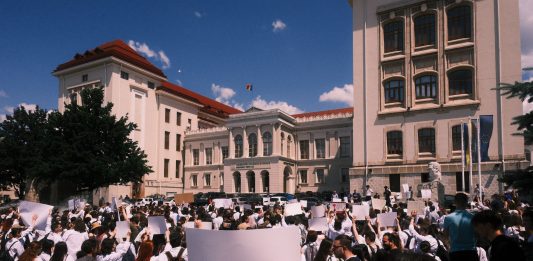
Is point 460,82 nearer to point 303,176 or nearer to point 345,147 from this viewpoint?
point 345,147

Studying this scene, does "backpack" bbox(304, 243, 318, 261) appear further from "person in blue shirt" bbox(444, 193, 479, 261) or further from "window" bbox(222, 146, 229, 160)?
"window" bbox(222, 146, 229, 160)

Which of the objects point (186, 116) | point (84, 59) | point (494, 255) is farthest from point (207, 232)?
point (186, 116)

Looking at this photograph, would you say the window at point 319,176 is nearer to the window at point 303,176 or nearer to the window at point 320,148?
the window at point 303,176

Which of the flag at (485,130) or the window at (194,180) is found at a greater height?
the flag at (485,130)

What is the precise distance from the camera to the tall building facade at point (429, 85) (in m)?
38.3

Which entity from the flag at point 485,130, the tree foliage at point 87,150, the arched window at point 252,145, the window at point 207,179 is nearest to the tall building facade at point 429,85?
the flag at point 485,130

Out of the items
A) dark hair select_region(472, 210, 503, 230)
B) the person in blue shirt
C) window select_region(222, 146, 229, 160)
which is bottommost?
the person in blue shirt

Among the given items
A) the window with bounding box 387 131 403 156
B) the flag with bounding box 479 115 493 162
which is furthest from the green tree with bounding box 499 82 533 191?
the window with bounding box 387 131 403 156

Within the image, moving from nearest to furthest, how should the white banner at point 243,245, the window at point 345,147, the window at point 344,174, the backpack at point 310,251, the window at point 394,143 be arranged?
the white banner at point 243,245
the backpack at point 310,251
the window at point 394,143
the window at point 344,174
the window at point 345,147

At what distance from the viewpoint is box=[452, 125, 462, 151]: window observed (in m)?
39.7

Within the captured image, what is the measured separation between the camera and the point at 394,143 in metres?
42.8

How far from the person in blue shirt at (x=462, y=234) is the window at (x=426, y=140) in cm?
3617

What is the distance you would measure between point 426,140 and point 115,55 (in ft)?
128

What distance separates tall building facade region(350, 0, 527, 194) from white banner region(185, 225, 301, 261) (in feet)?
127
